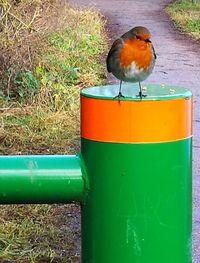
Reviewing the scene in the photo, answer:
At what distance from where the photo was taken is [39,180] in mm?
1976

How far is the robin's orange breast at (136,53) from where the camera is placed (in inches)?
Result: 95.4

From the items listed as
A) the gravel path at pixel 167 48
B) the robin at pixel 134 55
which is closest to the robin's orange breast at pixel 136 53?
the robin at pixel 134 55

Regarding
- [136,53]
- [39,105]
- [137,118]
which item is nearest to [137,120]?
[137,118]

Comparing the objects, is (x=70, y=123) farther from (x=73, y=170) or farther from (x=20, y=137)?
(x=73, y=170)

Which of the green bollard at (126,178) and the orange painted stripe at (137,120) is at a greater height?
the orange painted stripe at (137,120)

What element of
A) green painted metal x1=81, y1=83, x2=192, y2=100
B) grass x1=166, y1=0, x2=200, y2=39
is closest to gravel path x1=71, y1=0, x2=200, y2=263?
grass x1=166, y1=0, x2=200, y2=39

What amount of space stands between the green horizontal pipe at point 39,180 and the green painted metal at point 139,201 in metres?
0.05

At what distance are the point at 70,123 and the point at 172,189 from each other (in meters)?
5.06

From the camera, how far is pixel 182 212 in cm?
194

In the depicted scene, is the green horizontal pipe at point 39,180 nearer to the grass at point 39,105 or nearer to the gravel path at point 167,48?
the grass at point 39,105

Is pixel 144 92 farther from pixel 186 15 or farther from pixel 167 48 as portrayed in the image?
pixel 186 15

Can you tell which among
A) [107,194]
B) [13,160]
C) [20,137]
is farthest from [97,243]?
[20,137]

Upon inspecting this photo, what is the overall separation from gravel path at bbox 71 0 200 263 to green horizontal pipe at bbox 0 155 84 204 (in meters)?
2.14

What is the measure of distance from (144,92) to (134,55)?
46 centimetres
